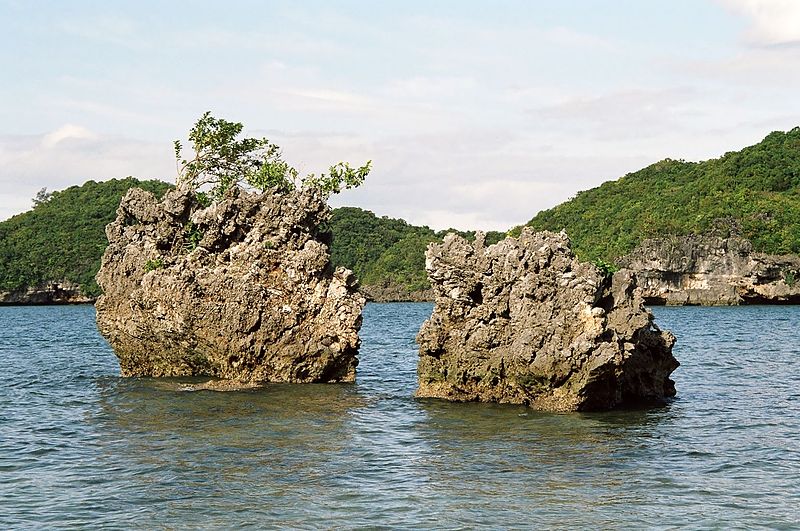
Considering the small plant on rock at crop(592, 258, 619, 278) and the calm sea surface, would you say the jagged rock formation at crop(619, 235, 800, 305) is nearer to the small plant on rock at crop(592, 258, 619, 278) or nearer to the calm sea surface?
the calm sea surface

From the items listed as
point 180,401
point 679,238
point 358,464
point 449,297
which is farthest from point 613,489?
point 679,238

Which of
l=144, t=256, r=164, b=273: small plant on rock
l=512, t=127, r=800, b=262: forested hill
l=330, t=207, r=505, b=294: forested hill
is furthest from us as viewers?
l=330, t=207, r=505, b=294: forested hill

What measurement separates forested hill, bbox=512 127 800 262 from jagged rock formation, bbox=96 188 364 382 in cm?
7126

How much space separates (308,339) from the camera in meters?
27.4

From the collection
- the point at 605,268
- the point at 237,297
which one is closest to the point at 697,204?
the point at 605,268

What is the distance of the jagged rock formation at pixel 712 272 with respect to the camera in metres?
98.0

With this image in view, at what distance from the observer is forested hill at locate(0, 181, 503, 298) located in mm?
121312

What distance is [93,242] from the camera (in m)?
124

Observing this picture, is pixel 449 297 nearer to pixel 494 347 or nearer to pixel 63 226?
pixel 494 347

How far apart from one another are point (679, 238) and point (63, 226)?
275 feet

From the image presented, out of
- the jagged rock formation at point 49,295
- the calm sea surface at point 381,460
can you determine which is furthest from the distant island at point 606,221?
the calm sea surface at point 381,460

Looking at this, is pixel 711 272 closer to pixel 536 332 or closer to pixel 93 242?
pixel 93 242

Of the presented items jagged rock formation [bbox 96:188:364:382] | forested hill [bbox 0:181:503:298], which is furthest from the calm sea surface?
forested hill [bbox 0:181:503:298]

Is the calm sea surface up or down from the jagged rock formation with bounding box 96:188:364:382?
down
